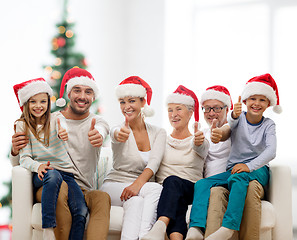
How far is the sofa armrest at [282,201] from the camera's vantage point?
249 cm

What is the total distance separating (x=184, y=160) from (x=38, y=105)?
986 mm

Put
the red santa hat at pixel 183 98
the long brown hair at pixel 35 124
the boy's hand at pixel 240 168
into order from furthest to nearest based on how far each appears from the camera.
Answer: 1. the red santa hat at pixel 183 98
2. the long brown hair at pixel 35 124
3. the boy's hand at pixel 240 168

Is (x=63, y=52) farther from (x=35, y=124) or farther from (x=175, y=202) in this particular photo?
(x=175, y=202)

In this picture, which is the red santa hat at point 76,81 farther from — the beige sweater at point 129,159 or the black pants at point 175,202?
the black pants at point 175,202

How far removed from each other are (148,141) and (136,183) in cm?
37

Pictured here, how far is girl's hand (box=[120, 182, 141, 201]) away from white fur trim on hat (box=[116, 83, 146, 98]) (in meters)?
0.61

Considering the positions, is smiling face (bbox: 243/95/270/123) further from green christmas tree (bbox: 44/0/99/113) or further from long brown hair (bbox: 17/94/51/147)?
green christmas tree (bbox: 44/0/99/113)

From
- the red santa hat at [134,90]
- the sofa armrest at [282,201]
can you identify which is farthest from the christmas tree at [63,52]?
the sofa armrest at [282,201]

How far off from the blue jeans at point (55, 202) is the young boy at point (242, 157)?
602mm

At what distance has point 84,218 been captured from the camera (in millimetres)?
2355

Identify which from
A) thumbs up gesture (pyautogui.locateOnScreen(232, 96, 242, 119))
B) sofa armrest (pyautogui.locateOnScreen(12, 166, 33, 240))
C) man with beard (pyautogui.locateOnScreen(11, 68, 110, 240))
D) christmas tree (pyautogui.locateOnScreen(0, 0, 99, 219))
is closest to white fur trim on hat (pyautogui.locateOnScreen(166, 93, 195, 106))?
thumbs up gesture (pyautogui.locateOnScreen(232, 96, 242, 119))

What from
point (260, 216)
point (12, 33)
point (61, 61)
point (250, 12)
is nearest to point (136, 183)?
point (260, 216)

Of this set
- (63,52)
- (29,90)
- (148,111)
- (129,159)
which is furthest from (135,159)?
(63,52)

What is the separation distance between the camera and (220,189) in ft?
8.00
